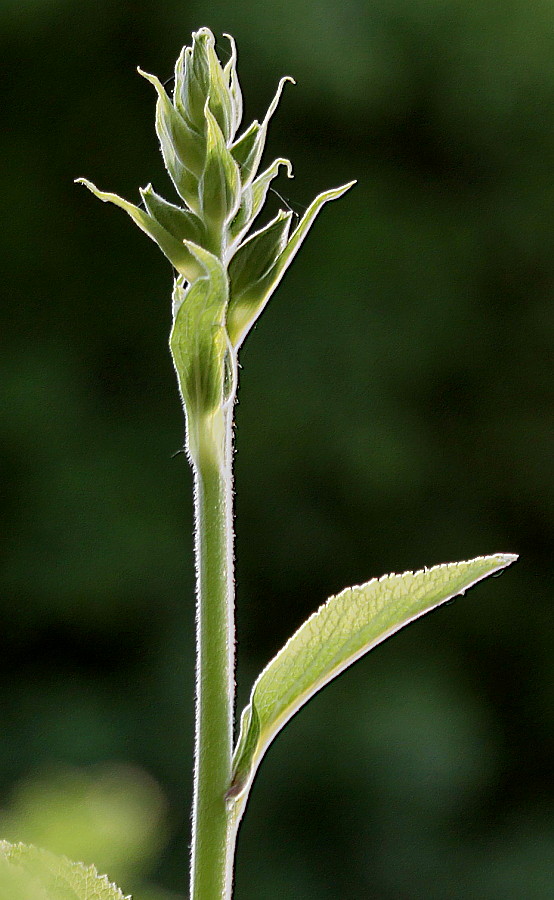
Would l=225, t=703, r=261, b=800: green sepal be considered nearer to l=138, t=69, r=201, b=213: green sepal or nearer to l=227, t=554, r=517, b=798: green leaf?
l=227, t=554, r=517, b=798: green leaf

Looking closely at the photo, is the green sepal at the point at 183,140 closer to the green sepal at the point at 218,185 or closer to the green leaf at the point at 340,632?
the green sepal at the point at 218,185

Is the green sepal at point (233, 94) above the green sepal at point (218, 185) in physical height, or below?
above

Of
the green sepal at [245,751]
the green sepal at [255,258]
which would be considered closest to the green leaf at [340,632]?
the green sepal at [245,751]

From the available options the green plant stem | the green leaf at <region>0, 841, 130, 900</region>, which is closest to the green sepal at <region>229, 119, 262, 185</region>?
the green plant stem

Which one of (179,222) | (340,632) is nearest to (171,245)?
(179,222)

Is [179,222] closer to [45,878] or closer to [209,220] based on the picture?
[209,220]

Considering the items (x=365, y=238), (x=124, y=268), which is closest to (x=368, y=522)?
(x=365, y=238)
